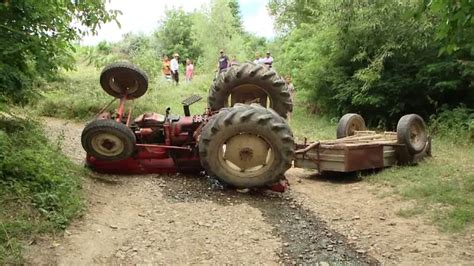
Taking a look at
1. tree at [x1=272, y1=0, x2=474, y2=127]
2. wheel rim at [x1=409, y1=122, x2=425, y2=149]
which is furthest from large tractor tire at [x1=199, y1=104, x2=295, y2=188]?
tree at [x1=272, y1=0, x2=474, y2=127]

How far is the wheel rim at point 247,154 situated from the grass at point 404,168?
1763 millimetres

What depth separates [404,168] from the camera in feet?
25.7

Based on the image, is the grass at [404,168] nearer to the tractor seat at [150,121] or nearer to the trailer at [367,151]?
the trailer at [367,151]

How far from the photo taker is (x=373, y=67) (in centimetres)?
1262

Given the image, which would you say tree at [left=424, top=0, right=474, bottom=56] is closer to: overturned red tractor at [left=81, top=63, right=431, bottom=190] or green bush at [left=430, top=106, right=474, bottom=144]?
overturned red tractor at [left=81, top=63, right=431, bottom=190]

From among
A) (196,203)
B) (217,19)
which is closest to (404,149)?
(196,203)

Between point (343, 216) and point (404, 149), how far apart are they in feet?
8.38

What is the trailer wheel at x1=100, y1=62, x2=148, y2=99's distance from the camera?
7.35 meters

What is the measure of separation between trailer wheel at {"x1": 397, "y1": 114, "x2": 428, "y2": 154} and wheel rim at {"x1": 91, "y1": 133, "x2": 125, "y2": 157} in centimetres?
429

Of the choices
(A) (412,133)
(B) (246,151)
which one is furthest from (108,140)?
(A) (412,133)

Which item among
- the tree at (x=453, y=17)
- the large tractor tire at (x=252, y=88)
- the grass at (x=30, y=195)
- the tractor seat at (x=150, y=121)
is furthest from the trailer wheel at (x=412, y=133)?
the grass at (x=30, y=195)

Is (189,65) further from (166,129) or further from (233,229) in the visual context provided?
(233,229)

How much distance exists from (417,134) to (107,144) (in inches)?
196

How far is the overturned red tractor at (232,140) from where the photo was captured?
6.43m
